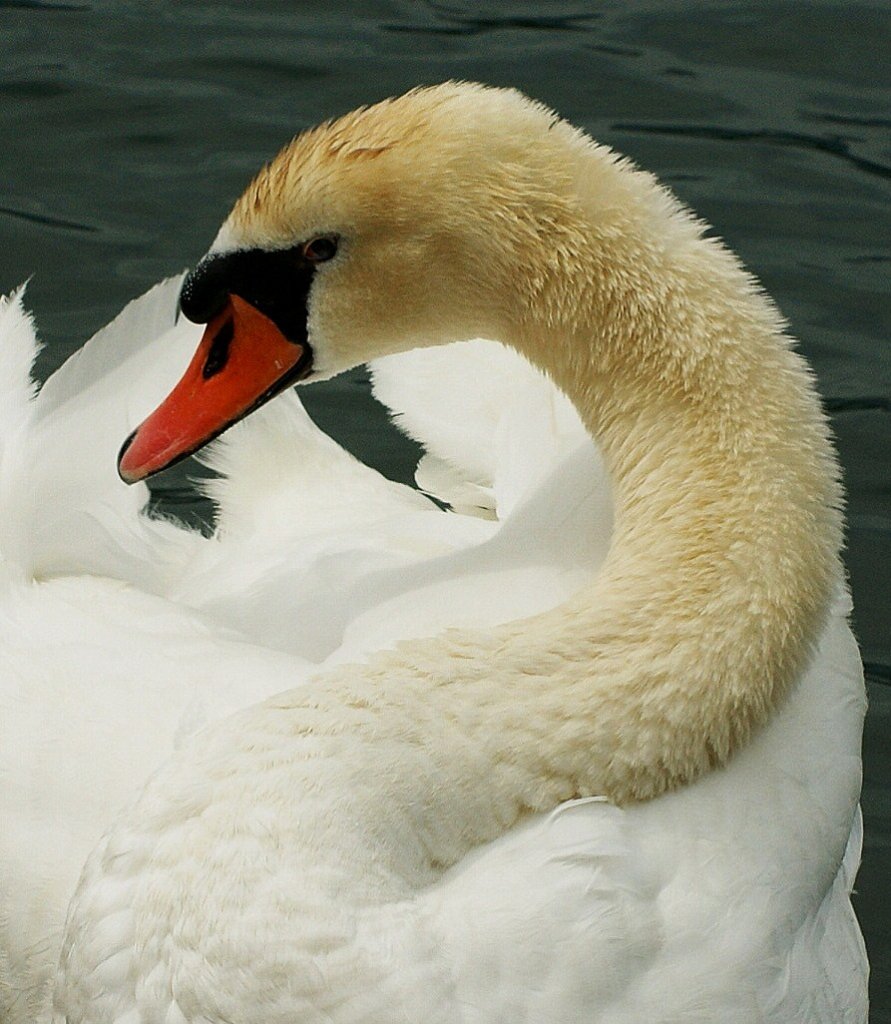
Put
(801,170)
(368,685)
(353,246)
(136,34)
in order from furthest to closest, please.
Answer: (136,34)
(801,170)
(353,246)
(368,685)

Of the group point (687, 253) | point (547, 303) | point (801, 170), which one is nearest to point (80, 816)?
point (547, 303)

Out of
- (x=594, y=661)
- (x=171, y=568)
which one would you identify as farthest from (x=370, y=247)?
(x=171, y=568)

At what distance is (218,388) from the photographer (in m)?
3.73

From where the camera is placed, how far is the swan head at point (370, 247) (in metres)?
3.39

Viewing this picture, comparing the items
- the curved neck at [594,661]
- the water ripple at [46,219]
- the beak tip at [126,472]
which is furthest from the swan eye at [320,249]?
the water ripple at [46,219]

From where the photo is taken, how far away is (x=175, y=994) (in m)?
3.04

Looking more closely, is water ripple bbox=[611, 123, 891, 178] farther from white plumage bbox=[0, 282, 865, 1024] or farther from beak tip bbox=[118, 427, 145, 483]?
beak tip bbox=[118, 427, 145, 483]

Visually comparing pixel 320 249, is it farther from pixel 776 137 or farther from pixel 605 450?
pixel 776 137

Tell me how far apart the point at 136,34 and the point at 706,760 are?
470cm

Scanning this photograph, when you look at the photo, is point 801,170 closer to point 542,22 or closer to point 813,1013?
point 542,22

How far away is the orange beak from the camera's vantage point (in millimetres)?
3676

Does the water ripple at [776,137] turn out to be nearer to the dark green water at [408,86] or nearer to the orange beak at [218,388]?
the dark green water at [408,86]

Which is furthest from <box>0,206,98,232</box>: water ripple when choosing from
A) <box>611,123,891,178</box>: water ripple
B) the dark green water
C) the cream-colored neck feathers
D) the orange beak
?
the cream-colored neck feathers

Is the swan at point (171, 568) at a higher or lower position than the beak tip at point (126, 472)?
lower
